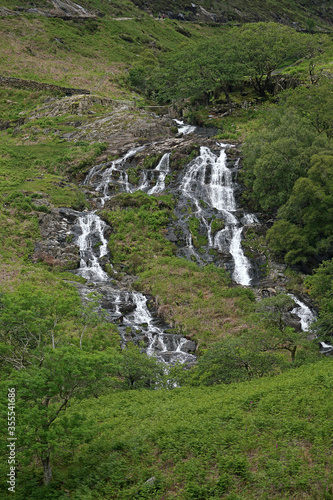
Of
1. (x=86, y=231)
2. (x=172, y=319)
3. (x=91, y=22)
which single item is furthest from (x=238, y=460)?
(x=91, y=22)

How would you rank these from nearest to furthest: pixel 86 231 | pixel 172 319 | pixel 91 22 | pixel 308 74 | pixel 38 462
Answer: pixel 38 462
pixel 172 319
pixel 86 231
pixel 308 74
pixel 91 22

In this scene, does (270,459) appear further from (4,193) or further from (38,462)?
(4,193)

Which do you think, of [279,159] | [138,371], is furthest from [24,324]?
[279,159]

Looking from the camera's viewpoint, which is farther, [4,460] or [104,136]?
[104,136]

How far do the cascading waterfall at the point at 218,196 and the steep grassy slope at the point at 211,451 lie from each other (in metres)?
21.7

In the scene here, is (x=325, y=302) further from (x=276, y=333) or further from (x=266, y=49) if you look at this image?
(x=266, y=49)

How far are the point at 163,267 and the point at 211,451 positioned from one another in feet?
80.3

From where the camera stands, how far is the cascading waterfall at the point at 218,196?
39.9 meters

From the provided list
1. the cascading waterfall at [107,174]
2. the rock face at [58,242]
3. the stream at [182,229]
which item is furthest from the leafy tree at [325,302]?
the cascading waterfall at [107,174]

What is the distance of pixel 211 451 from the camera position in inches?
525

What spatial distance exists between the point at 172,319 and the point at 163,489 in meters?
19.6

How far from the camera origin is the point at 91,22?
11175cm

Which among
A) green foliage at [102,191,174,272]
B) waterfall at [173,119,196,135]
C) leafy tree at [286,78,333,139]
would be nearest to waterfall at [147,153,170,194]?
green foliage at [102,191,174,272]

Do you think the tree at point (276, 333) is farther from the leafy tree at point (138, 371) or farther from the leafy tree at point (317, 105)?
the leafy tree at point (317, 105)
